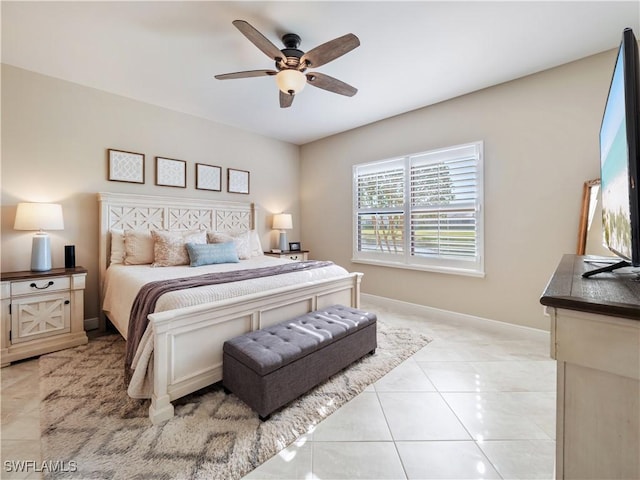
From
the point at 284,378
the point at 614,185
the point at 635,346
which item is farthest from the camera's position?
the point at 284,378

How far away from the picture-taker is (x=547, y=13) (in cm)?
201

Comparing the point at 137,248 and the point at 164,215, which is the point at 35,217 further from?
the point at 164,215

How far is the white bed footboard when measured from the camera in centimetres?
167

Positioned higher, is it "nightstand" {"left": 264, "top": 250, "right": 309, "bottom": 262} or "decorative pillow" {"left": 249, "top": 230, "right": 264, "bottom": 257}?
"decorative pillow" {"left": 249, "top": 230, "right": 264, "bottom": 257}

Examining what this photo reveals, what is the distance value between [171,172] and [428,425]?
3.90 meters

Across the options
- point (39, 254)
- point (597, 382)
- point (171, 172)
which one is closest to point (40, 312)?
point (39, 254)

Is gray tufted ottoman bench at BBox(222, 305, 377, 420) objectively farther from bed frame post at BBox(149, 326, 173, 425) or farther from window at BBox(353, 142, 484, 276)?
window at BBox(353, 142, 484, 276)

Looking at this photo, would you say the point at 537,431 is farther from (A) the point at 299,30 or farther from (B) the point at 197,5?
(B) the point at 197,5

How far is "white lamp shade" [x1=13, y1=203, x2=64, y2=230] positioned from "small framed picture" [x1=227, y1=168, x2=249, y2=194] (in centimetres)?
208

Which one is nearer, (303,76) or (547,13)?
(547,13)

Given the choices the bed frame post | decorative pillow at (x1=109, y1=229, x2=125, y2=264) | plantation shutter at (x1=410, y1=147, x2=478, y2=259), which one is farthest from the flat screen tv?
decorative pillow at (x1=109, y1=229, x2=125, y2=264)

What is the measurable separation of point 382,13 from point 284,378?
2614mm

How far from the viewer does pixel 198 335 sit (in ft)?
6.02

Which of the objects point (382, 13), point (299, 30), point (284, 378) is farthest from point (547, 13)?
point (284, 378)
